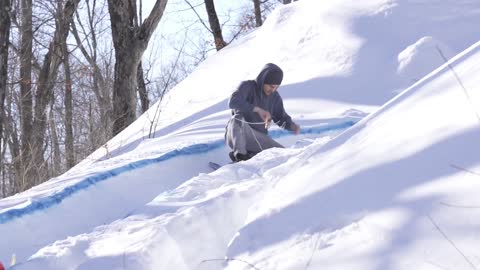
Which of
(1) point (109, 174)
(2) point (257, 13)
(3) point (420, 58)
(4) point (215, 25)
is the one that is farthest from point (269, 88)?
(2) point (257, 13)

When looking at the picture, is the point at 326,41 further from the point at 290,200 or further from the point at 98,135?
the point at 290,200

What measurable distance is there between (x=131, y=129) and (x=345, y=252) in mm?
8463

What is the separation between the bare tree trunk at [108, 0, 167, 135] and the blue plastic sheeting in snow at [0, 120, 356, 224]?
424cm

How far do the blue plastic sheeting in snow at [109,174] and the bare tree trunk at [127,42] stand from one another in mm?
4239

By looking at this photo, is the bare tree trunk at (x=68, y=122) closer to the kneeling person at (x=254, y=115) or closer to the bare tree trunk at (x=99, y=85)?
the bare tree trunk at (x=99, y=85)

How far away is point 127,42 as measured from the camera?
10.4 m

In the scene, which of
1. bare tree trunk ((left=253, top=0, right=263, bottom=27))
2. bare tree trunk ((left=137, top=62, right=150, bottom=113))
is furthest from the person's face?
bare tree trunk ((left=253, top=0, right=263, bottom=27))

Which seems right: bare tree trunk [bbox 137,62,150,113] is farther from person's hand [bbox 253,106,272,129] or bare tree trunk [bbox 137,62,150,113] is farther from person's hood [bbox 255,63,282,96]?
person's hand [bbox 253,106,272,129]

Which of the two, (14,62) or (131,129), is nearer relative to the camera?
(131,129)

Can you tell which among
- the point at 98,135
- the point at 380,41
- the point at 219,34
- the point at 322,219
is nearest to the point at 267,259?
the point at 322,219

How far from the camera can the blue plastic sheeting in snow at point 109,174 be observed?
14.7 feet

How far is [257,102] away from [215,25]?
1038 cm

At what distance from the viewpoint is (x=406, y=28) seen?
9664mm

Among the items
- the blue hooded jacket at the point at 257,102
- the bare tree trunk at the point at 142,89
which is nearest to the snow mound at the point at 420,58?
the blue hooded jacket at the point at 257,102
